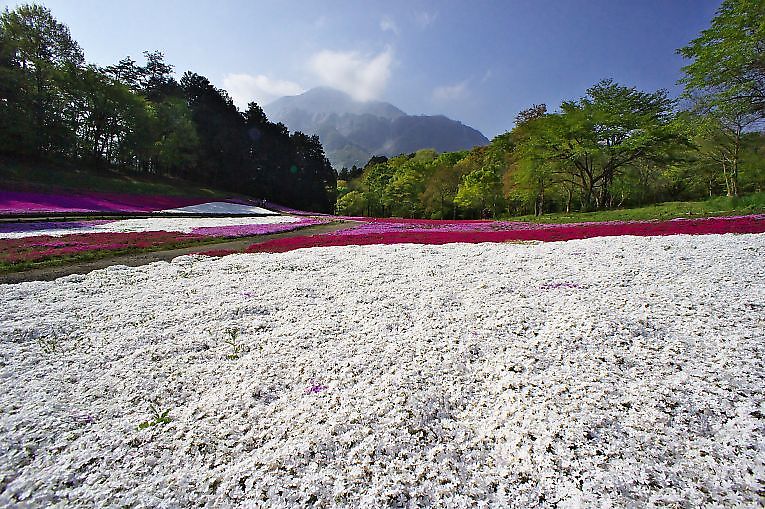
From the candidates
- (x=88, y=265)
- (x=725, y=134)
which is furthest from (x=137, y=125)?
(x=725, y=134)

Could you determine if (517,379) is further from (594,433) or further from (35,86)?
(35,86)

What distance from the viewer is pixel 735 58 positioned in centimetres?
1964

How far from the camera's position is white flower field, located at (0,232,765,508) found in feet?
11.2

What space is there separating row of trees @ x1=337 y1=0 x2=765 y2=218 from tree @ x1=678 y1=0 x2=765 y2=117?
0.19 ft

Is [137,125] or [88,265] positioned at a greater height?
[137,125]

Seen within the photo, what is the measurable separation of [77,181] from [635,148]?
216 ft

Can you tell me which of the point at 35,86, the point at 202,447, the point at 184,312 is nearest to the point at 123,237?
the point at 184,312

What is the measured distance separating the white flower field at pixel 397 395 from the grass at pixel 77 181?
4071 centimetres

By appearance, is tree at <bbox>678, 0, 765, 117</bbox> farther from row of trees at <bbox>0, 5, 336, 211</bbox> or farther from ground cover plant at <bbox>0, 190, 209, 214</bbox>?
row of trees at <bbox>0, 5, 336, 211</bbox>

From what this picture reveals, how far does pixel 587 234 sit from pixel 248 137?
83.4m

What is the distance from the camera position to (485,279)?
984 cm

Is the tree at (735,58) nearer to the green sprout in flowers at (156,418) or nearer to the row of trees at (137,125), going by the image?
the green sprout in flowers at (156,418)

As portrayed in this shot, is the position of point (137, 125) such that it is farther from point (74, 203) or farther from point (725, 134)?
point (725, 134)

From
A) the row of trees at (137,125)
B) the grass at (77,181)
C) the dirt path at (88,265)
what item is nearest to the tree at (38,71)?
the row of trees at (137,125)
